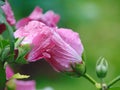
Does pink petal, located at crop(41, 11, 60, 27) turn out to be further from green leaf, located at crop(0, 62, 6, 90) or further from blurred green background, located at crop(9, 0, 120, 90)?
blurred green background, located at crop(9, 0, 120, 90)

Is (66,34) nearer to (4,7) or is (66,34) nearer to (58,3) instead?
(4,7)

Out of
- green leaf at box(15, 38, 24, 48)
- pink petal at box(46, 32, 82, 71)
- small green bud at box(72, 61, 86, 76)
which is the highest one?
green leaf at box(15, 38, 24, 48)

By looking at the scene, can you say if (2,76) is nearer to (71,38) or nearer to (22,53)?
(22,53)

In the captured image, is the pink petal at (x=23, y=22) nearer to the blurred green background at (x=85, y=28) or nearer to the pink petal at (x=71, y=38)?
the pink petal at (x=71, y=38)

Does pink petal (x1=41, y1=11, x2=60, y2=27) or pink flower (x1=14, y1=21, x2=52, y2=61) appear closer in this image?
pink flower (x1=14, y1=21, x2=52, y2=61)

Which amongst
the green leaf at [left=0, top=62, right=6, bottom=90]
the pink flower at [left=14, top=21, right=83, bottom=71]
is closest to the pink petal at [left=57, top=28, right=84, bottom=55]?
the pink flower at [left=14, top=21, right=83, bottom=71]

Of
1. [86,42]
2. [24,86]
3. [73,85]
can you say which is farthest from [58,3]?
[24,86]
